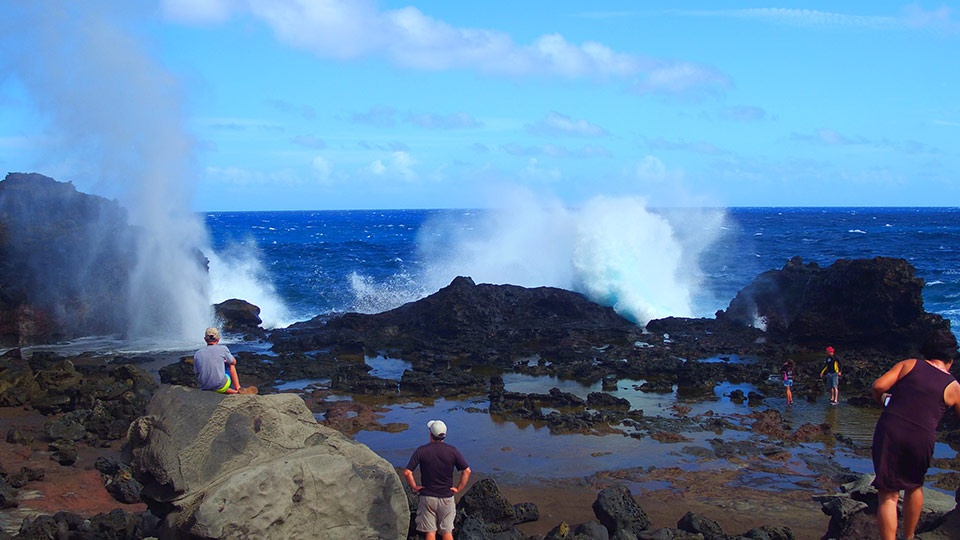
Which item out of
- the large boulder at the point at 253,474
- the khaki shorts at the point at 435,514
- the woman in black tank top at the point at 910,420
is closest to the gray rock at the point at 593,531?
the khaki shorts at the point at 435,514

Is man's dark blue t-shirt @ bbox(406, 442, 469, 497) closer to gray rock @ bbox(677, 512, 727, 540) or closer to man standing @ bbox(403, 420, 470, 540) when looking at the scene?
man standing @ bbox(403, 420, 470, 540)

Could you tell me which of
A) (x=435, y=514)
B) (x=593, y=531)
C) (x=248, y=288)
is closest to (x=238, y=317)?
(x=248, y=288)

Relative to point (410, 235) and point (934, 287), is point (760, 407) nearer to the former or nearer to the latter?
point (934, 287)

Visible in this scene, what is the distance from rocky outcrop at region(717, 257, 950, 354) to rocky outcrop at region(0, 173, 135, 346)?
21463 millimetres

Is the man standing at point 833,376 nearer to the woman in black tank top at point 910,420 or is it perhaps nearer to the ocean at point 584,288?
the ocean at point 584,288

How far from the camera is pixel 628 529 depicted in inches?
340

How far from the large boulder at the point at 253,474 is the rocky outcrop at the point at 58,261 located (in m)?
19.4

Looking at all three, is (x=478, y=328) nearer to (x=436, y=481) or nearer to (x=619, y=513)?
(x=619, y=513)

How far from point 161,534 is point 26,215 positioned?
2279 centimetres

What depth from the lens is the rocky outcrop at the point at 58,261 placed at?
77.6 ft

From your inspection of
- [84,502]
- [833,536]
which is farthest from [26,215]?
[833,536]

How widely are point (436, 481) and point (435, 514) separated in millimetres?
348

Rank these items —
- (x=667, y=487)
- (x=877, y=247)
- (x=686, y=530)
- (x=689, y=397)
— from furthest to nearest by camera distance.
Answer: (x=877, y=247) < (x=689, y=397) < (x=667, y=487) < (x=686, y=530)

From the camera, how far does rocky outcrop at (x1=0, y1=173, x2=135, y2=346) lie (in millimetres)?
23641
